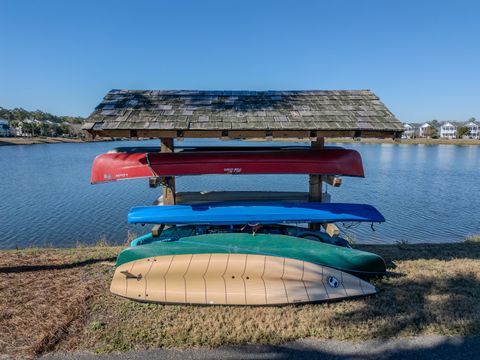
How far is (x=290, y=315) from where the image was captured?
4234 mm

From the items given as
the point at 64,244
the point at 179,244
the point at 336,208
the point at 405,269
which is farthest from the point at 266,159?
the point at 64,244

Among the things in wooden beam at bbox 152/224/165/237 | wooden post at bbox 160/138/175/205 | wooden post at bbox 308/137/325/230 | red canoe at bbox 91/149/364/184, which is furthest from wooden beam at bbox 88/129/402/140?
wooden beam at bbox 152/224/165/237

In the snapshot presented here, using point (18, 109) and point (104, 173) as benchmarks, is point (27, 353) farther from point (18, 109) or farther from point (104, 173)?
point (18, 109)

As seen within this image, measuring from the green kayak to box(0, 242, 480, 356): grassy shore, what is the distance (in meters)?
0.41

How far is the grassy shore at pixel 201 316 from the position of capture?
12.3ft

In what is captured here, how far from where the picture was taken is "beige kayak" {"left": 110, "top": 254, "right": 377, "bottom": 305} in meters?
4.57

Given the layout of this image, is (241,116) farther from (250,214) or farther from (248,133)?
(250,214)

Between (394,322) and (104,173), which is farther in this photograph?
(104,173)

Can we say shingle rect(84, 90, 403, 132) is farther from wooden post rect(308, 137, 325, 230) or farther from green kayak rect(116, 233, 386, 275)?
green kayak rect(116, 233, 386, 275)

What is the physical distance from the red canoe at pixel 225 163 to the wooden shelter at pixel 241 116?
0.33 meters

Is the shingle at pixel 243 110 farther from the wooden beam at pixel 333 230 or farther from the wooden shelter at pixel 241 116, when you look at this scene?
the wooden beam at pixel 333 230

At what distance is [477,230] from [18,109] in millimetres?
174021

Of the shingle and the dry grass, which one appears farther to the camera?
the shingle

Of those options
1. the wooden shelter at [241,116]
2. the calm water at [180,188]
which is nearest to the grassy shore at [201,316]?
the wooden shelter at [241,116]
